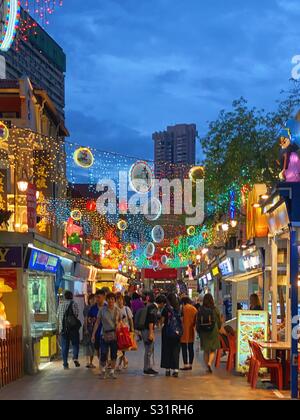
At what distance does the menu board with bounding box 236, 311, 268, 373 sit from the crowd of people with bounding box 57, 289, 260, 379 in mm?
1000

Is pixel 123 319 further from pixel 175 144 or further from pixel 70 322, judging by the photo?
pixel 175 144

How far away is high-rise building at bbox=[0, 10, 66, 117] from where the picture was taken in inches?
1741

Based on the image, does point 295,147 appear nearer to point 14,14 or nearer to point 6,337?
point 14,14

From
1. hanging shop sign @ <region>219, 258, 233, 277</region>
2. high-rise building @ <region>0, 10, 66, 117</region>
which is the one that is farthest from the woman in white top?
high-rise building @ <region>0, 10, 66, 117</region>

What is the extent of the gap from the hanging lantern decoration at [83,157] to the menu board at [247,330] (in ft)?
18.3

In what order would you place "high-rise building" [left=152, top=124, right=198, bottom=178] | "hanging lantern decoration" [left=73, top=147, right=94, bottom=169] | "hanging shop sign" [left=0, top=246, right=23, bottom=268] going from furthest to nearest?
"high-rise building" [left=152, top=124, right=198, bottom=178] < "hanging lantern decoration" [left=73, top=147, right=94, bottom=169] < "hanging shop sign" [left=0, top=246, right=23, bottom=268]

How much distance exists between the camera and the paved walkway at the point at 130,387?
12.6 metres

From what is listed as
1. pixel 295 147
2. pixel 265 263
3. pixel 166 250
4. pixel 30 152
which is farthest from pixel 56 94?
pixel 295 147

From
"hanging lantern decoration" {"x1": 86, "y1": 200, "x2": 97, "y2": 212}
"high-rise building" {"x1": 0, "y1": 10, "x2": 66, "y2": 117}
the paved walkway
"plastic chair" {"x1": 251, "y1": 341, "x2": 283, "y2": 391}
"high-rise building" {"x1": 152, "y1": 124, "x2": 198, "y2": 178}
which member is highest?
"high-rise building" {"x1": 0, "y1": 10, "x2": 66, "y2": 117}

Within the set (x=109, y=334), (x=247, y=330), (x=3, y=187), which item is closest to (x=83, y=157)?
(x=109, y=334)

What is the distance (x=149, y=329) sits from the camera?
54.4ft

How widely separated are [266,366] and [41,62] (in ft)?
131

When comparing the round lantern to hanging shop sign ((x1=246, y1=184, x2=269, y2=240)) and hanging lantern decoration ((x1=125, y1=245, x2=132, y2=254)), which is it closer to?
hanging shop sign ((x1=246, y1=184, x2=269, y2=240))

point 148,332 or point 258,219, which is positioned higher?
point 258,219
